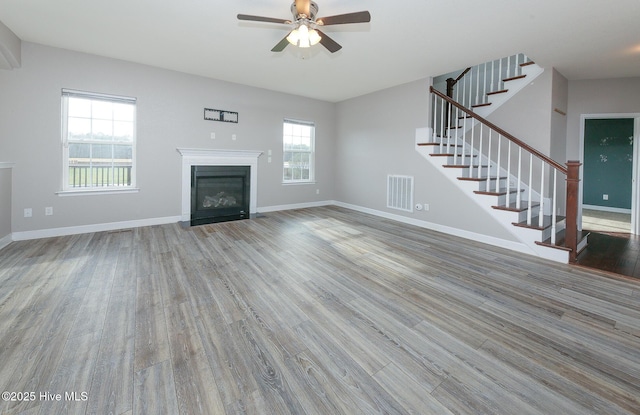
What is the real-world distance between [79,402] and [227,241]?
2.66 meters

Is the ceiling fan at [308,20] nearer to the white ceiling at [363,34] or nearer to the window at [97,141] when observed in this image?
the white ceiling at [363,34]

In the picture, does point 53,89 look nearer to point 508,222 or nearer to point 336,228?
point 336,228

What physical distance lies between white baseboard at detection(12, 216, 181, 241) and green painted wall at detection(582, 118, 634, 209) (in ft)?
31.4

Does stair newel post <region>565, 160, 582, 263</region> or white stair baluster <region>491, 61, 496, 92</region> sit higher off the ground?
white stair baluster <region>491, 61, 496, 92</region>

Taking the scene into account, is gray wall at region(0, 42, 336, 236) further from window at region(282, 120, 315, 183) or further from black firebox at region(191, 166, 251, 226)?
black firebox at region(191, 166, 251, 226)

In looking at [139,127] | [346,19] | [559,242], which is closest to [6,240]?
[139,127]

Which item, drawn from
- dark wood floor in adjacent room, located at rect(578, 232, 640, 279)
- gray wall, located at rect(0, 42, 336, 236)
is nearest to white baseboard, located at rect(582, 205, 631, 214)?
dark wood floor in adjacent room, located at rect(578, 232, 640, 279)

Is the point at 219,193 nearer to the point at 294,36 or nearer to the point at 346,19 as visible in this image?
the point at 294,36

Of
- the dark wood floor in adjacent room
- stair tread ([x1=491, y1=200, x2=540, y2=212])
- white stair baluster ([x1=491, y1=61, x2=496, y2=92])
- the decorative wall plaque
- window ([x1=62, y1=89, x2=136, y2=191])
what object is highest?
white stair baluster ([x1=491, y1=61, x2=496, y2=92])

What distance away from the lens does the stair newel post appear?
3.13 m

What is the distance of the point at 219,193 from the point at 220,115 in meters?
1.52

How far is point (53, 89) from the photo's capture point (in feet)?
12.4

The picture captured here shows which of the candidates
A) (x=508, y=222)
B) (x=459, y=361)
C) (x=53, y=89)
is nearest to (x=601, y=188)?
(x=508, y=222)

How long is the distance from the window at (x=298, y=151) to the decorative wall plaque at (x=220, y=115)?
1.20 m
